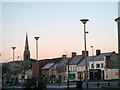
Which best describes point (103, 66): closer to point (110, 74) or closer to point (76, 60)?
point (110, 74)

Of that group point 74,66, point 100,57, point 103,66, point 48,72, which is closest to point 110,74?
point 103,66

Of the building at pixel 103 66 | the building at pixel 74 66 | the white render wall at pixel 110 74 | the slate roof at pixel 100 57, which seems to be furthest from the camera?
the building at pixel 74 66

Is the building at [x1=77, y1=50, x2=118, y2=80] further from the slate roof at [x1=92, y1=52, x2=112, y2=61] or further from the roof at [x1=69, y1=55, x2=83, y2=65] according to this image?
the roof at [x1=69, y1=55, x2=83, y2=65]

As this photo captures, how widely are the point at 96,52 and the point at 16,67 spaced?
41.4 m

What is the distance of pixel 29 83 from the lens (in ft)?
108

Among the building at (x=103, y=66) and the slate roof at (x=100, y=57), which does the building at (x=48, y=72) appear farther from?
the slate roof at (x=100, y=57)

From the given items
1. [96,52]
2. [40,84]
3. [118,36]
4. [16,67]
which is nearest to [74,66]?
[96,52]

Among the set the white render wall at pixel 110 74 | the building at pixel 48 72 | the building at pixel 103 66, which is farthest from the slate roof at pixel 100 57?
the building at pixel 48 72

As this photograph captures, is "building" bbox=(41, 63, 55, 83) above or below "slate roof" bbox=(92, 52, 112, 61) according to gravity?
below

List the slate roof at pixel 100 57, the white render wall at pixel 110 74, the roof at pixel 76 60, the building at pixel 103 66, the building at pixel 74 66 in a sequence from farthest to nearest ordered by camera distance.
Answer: the roof at pixel 76 60 < the building at pixel 74 66 < the slate roof at pixel 100 57 < the building at pixel 103 66 < the white render wall at pixel 110 74

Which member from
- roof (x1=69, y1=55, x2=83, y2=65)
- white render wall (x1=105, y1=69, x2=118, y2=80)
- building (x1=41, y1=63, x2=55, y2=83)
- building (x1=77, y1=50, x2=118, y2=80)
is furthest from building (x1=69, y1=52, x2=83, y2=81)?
white render wall (x1=105, y1=69, x2=118, y2=80)

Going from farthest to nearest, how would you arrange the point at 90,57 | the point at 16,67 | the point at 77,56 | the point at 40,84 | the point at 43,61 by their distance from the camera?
the point at 16,67 → the point at 43,61 → the point at 77,56 → the point at 90,57 → the point at 40,84

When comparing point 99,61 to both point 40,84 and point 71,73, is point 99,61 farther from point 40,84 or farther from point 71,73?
point 40,84

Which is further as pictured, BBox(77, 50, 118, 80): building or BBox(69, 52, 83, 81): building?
BBox(69, 52, 83, 81): building
